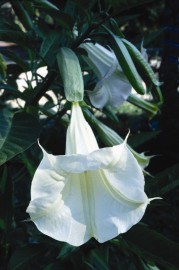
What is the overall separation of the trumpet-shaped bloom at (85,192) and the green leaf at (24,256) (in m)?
0.42

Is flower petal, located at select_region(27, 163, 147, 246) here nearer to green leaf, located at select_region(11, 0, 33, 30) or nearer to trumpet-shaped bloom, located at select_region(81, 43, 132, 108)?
trumpet-shaped bloom, located at select_region(81, 43, 132, 108)

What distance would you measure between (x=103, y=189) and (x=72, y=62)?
0.92 feet

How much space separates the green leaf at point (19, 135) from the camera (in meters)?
0.88

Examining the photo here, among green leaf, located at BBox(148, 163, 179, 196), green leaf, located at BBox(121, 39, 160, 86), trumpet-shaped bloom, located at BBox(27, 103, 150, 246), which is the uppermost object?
green leaf, located at BBox(121, 39, 160, 86)

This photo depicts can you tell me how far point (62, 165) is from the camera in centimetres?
79

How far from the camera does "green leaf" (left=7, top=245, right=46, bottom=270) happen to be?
48.4 inches

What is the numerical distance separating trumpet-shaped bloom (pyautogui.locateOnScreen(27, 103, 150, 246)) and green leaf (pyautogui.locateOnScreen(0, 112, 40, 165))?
10cm

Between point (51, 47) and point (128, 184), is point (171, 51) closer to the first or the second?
point (51, 47)

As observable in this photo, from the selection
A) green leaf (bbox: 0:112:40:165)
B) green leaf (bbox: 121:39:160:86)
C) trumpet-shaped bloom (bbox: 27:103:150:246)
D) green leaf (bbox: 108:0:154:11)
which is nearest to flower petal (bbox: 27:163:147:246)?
trumpet-shaped bloom (bbox: 27:103:150:246)

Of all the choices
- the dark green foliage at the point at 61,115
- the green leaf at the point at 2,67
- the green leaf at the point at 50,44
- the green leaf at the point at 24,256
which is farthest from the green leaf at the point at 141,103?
the green leaf at the point at 24,256

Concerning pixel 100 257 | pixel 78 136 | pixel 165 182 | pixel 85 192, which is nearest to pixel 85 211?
pixel 85 192

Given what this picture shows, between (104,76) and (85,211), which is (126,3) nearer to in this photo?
(104,76)

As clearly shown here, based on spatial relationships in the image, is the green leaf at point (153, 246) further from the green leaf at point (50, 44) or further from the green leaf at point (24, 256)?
the green leaf at point (50, 44)

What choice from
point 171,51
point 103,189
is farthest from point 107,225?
point 171,51
